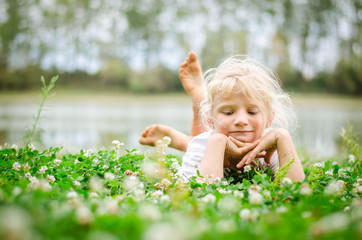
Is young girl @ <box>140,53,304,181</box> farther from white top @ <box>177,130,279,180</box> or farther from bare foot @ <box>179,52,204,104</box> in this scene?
bare foot @ <box>179,52,204,104</box>

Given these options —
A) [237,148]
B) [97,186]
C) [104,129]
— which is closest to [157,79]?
[104,129]

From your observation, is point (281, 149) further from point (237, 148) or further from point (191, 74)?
point (191, 74)

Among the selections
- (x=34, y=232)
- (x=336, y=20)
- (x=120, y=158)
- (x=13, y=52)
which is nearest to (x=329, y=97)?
(x=336, y=20)

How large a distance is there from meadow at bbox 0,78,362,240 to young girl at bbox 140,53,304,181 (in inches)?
7.5

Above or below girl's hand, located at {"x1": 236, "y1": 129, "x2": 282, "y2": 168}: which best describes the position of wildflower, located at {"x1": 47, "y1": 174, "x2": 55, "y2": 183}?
below

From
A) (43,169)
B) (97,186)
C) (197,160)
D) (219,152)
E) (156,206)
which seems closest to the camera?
(156,206)

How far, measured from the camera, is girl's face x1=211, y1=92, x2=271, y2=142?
9.40 feet

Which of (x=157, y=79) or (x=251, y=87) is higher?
(x=251, y=87)

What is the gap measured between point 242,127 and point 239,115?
0.11m

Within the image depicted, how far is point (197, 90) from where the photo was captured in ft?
14.5

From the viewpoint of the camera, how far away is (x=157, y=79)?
88.3 ft

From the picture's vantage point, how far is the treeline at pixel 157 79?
26.3 m

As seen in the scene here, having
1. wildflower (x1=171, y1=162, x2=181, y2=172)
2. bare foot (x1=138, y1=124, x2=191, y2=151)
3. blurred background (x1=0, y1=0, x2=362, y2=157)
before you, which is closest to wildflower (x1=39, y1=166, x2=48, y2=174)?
wildflower (x1=171, y1=162, x2=181, y2=172)

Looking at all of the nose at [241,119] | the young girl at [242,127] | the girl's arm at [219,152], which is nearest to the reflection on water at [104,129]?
the young girl at [242,127]
